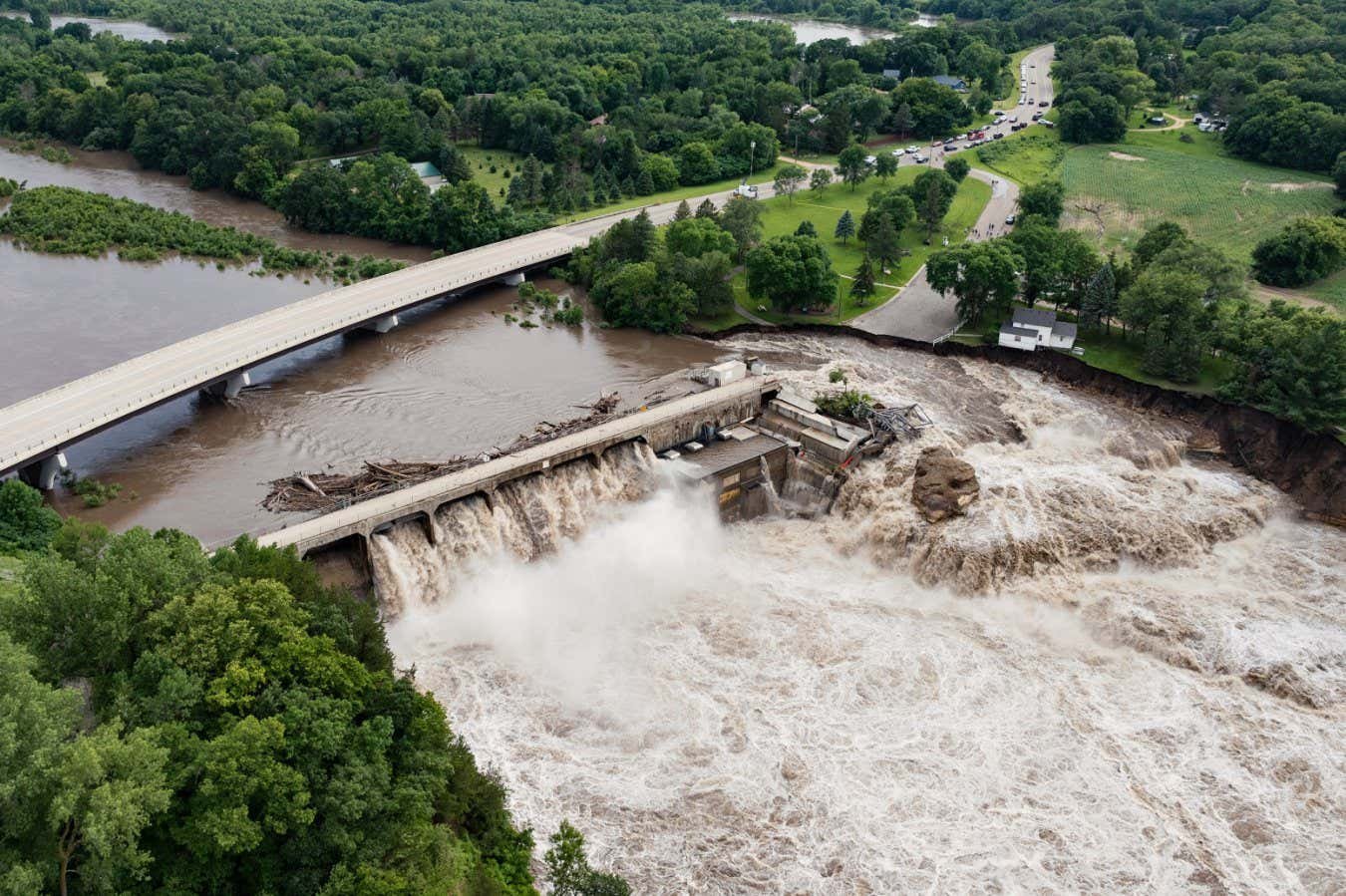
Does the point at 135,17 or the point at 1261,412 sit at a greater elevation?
the point at 135,17

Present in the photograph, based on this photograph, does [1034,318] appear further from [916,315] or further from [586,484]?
[586,484]

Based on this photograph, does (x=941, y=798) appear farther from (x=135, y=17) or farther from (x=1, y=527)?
(x=135, y=17)

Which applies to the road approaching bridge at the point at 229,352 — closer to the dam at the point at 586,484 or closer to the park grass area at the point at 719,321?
the park grass area at the point at 719,321

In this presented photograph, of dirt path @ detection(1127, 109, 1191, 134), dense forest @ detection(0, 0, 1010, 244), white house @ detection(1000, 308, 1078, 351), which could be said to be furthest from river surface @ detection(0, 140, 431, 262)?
dirt path @ detection(1127, 109, 1191, 134)

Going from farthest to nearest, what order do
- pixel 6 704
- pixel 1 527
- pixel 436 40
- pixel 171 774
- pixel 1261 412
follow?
pixel 436 40 < pixel 1261 412 < pixel 1 527 < pixel 171 774 < pixel 6 704

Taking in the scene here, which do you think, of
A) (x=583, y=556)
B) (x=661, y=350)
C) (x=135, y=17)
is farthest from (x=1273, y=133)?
(x=135, y=17)

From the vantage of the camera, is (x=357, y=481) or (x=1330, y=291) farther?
(x=1330, y=291)

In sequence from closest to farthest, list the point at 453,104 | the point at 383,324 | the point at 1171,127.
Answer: the point at 383,324 < the point at 453,104 < the point at 1171,127

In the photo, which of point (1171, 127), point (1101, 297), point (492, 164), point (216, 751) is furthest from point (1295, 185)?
point (216, 751)
